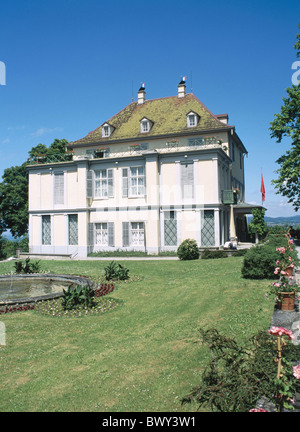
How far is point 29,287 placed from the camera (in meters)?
15.3

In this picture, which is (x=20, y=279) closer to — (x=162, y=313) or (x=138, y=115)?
(x=162, y=313)

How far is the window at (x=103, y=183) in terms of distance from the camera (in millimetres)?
29922

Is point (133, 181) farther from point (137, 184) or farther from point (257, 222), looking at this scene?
point (257, 222)

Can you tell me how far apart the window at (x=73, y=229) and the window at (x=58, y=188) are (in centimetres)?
185

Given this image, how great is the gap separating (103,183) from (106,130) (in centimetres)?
757

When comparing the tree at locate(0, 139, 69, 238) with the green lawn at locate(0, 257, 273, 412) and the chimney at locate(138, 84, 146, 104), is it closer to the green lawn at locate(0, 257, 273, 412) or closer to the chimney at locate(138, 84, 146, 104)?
the chimney at locate(138, 84, 146, 104)

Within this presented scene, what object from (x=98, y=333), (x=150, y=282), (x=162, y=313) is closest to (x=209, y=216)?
(x=150, y=282)

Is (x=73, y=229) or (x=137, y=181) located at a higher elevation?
(x=137, y=181)

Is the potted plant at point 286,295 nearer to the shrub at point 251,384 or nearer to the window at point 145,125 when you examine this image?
the shrub at point 251,384

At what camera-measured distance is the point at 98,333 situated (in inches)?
336

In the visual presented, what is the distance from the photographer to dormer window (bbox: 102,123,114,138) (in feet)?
115

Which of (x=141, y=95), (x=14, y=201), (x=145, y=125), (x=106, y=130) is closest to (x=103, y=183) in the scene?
(x=106, y=130)

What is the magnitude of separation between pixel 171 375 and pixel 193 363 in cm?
59

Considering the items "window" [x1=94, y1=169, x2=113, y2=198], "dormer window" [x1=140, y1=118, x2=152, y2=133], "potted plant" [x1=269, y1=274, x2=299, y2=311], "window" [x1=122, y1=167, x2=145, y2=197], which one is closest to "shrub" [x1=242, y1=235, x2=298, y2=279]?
"potted plant" [x1=269, y1=274, x2=299, y2=311]
